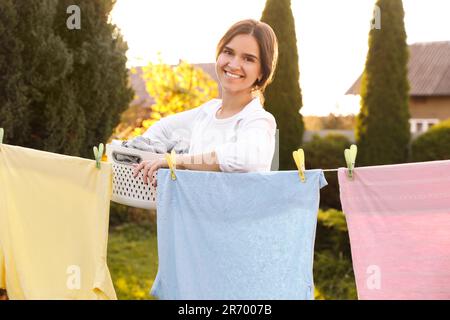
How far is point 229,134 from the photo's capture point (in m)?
2.48

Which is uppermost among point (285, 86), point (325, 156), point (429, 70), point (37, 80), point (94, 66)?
point (429, 70)

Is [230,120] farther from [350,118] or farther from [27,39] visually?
[350,118]

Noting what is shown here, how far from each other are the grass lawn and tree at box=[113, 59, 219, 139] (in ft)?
4.59

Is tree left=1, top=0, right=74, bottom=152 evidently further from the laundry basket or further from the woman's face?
the woman's face

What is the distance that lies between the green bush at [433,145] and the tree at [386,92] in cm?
18

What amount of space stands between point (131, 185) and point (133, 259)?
5.04 metres

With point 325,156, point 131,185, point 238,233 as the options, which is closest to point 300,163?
point 238,233

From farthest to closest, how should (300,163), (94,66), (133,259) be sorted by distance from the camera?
(133,259)
(94,66)
(300,163)

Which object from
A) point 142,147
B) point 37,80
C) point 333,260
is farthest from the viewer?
point 333,260

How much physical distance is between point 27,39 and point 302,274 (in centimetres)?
377

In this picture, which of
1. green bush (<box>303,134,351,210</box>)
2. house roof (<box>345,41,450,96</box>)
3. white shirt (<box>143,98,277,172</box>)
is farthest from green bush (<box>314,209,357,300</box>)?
house roof (<box>345,41,450,96</box>)

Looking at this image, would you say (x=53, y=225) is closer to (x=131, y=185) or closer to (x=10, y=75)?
(x=131, y=185)
